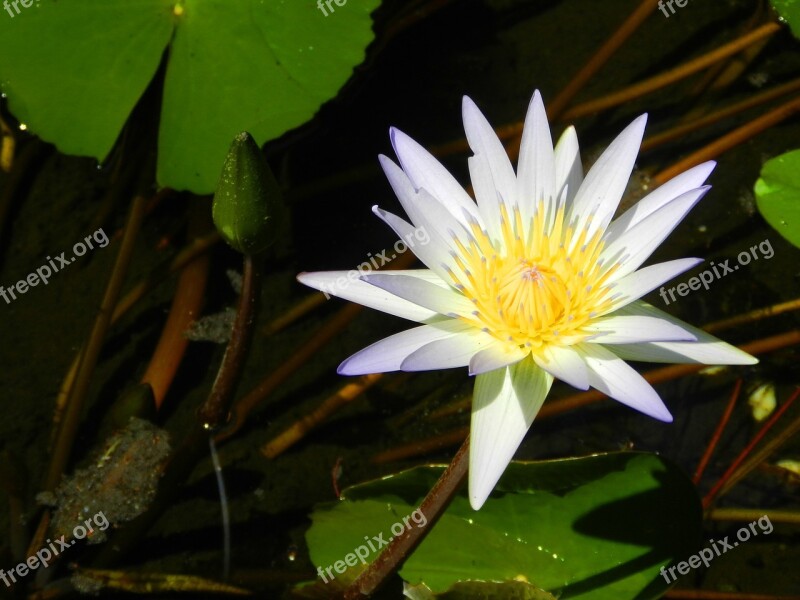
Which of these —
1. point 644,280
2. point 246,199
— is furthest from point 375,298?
point 644,280

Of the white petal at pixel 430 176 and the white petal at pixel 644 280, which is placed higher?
the white petal at pixel 430 176

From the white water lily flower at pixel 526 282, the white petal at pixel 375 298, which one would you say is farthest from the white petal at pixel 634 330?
the white petal at pixel 375 298

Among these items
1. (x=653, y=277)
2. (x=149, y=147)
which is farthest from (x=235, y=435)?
(x=653, y=277)

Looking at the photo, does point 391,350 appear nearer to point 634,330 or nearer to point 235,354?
point 634,330

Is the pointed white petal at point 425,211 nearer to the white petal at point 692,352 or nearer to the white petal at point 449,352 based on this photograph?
the white petal at point 449,352

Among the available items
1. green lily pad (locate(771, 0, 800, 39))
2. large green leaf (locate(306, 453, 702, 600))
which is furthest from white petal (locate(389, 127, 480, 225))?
green lily pad (locate(771, 0, 800, 39))

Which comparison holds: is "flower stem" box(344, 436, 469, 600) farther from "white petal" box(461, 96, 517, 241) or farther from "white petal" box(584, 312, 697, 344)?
"white petal" box(461, 96, 517, 241)
